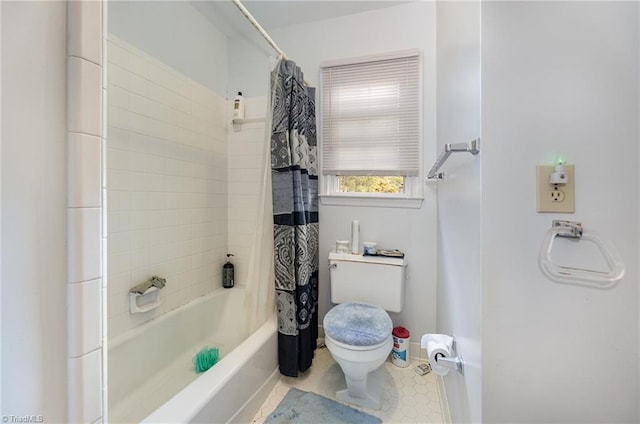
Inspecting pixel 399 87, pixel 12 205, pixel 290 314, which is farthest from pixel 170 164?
pixel 399 87

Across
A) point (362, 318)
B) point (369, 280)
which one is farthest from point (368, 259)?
point (362, 318)

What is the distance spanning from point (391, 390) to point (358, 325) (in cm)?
49

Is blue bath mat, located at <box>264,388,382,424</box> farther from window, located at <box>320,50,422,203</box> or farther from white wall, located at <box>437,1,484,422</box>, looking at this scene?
window, located at <box>320,50,422,203</box>

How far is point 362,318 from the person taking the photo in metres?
1.50

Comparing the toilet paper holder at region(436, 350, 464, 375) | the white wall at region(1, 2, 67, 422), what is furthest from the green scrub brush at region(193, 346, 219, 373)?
the toilet paper holder at region(436, 350, 464, 375)

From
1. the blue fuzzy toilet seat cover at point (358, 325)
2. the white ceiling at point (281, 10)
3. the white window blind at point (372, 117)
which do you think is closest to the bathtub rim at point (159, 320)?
the blue fuzzy toilet seat cover at point (358, 325)

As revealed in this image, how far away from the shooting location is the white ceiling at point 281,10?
1.85 m

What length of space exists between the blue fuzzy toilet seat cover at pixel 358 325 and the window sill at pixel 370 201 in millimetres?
731

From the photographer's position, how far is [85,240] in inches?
19.7

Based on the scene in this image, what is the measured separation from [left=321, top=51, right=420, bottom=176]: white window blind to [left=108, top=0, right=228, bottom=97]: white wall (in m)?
0.90

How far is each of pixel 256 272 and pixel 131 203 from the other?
2.61ft

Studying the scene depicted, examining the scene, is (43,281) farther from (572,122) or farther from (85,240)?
(572,122)

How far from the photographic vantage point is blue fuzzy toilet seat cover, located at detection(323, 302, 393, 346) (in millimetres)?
1317

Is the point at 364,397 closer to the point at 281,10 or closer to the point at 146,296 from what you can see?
the point at 146,296
